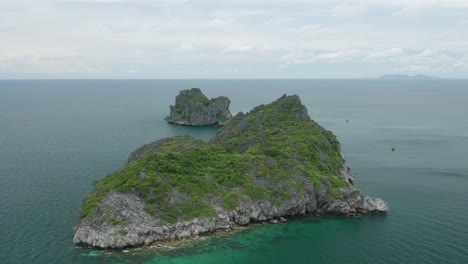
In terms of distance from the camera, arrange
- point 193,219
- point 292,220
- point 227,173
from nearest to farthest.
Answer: point 193,219
point 292,220
point 227,173

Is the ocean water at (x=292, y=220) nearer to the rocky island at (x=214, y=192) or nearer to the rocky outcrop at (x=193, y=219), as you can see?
the rocky outcrop at (x=193, y=219)

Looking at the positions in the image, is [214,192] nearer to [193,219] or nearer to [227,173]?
[227,173]

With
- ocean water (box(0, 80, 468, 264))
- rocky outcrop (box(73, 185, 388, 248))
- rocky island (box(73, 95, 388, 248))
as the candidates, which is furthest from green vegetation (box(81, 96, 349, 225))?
ocean water (box(0, 80, 468, 264))

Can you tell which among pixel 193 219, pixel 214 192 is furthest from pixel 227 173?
pixel 193 219

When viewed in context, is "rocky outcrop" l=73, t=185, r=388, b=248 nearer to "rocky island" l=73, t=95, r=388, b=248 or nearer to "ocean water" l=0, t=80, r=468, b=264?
"rocky island" l=73, t=95, r=388, b=248

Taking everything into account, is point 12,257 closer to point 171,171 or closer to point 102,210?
point 102,210

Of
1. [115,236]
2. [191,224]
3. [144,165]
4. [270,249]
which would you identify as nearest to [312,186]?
[270,249]
